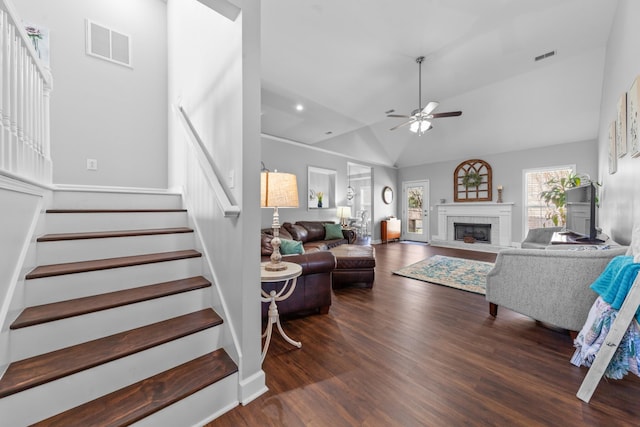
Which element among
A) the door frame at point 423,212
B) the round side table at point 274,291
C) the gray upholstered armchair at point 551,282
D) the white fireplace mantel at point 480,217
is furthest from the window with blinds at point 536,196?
the round side table at point 274,291

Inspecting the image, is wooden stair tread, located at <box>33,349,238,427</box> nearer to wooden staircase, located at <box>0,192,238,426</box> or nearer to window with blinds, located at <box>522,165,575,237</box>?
wooden staircase, located at <box>0,192,238,426</box>

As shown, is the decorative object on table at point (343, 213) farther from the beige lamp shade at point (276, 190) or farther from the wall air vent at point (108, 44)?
the wall air vent at point (108, 44)

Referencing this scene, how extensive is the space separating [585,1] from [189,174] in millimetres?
4690

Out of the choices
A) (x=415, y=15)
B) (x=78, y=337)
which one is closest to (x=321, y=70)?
(x=415, y=15)

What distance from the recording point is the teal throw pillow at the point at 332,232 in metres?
5.58

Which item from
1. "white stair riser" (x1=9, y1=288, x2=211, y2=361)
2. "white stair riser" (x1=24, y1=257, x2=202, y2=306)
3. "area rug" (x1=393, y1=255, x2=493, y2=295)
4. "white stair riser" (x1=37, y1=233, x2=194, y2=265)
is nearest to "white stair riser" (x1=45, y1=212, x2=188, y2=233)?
"white stair riser" (x1=37, y1=233, x2=194, y2=265)

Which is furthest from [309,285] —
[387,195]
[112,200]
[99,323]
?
[387,195]

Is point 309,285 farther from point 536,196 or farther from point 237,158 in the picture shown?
point 536,196

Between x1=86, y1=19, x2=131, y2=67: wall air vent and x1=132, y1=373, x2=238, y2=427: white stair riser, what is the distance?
387 cm

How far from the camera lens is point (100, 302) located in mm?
1437

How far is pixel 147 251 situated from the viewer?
1.94 meters

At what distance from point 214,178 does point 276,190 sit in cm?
42

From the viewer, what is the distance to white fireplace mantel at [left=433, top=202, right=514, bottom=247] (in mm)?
6473

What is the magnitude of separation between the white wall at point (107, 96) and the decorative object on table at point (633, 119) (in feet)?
16.1
